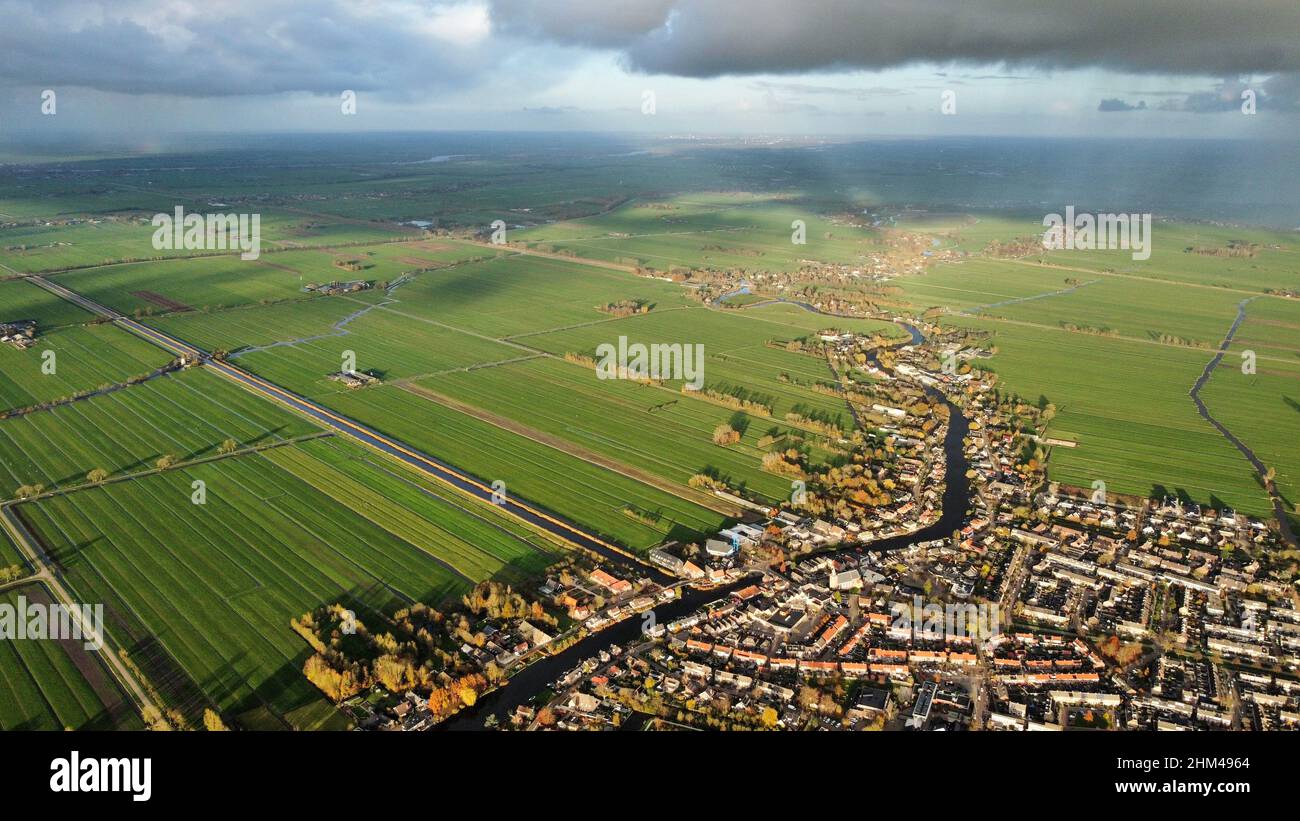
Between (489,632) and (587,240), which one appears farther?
(587,240)

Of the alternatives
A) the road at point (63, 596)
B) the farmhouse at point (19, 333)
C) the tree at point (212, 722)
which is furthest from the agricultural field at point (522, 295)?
the tree at point (212, 722)

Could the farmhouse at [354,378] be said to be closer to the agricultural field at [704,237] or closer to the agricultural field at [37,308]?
the agricultural field at [37,308]

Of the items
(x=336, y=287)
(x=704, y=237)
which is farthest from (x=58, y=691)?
(x=704, y=237)

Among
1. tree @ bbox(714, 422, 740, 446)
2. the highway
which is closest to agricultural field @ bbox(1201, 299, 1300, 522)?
tree @ bbox(714, 422, 740, 446)

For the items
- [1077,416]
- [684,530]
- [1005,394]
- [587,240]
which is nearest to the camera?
[684,530]

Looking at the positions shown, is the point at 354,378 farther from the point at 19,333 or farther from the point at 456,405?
the point at 19,333

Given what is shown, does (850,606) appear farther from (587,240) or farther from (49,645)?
(587,240)
